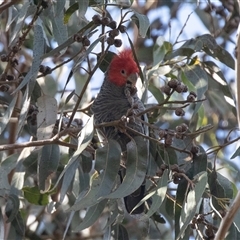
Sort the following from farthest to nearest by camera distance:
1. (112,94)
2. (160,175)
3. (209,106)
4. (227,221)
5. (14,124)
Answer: (209,106)
(14,124)
(112,94)
(160,175)
(227,221)

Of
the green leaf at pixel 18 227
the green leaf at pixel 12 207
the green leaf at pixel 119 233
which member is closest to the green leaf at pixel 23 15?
the green leaf at pixel 12 207

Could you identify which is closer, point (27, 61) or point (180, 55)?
point (180, 55)

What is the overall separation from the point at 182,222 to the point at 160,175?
251 mm

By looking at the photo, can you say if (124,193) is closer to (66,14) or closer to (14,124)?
(66,14)

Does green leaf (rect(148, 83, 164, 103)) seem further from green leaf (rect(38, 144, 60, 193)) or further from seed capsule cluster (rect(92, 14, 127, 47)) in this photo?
seed capsule cluster (rect(92, 14, 127, 47))

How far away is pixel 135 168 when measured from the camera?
7.31 feet

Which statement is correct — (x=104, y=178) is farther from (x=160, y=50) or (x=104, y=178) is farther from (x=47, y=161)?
(x=160, y=50)

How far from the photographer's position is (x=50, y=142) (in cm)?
227

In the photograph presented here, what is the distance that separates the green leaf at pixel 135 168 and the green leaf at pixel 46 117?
0.98 feet

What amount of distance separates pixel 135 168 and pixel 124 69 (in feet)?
3.07

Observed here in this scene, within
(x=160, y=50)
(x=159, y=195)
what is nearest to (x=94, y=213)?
(x=159, y=195)

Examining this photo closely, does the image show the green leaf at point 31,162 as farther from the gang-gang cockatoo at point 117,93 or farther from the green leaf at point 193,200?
the green leaf at point 193,200

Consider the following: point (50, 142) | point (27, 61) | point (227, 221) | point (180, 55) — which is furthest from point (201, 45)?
point (27, 61)

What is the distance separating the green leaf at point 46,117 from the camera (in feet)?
7.74
